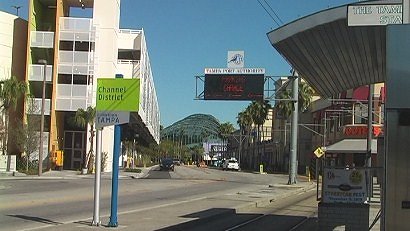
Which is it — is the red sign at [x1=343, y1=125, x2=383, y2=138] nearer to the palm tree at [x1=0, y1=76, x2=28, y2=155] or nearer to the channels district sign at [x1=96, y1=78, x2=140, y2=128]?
the palm tree at [x1=0, y1=76, x2=28, y2=155]

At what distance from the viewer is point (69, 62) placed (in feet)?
176

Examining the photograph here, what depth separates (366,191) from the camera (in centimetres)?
1191

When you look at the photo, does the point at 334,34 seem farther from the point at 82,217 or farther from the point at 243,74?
the point at 243,74

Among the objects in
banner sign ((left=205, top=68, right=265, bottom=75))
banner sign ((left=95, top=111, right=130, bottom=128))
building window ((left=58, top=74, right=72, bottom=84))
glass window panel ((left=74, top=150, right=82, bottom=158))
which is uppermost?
building window ((left=58, top=74, right=72, bottom=84))

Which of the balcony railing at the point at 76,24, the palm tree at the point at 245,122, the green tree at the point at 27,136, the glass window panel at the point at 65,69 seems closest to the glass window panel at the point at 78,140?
the glass window panel at the point at 65,69

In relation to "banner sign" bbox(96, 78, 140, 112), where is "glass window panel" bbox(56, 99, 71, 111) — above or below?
above

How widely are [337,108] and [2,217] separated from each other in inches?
2136

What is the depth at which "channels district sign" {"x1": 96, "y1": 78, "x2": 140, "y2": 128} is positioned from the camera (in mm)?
13692

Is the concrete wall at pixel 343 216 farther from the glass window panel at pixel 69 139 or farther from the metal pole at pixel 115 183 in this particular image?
the glass window panel at pixel 69 139

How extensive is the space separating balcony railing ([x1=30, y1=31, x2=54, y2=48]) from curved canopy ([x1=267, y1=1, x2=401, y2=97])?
1672 inches

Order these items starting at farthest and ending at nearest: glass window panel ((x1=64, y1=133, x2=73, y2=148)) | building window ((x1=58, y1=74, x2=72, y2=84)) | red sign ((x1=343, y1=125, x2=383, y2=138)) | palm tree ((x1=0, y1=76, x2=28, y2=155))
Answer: red sign ((x1=343, y1=125, x2=383, y2=138)), glass window panel ((x1=64, y1=133, x2=73, y2=148)), building window ((x1=58, y1=74, x2=72, y2=84)), palm tree ((x1=0, y1=76, x2=28, y2=155))

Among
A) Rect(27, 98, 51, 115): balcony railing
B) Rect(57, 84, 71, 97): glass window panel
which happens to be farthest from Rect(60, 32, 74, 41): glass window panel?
Rect(27, 98, 51, 115): balcony railing

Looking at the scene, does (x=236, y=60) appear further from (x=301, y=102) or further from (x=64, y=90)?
(x=301, y=102)

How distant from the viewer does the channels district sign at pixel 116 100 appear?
13692 millimetres
